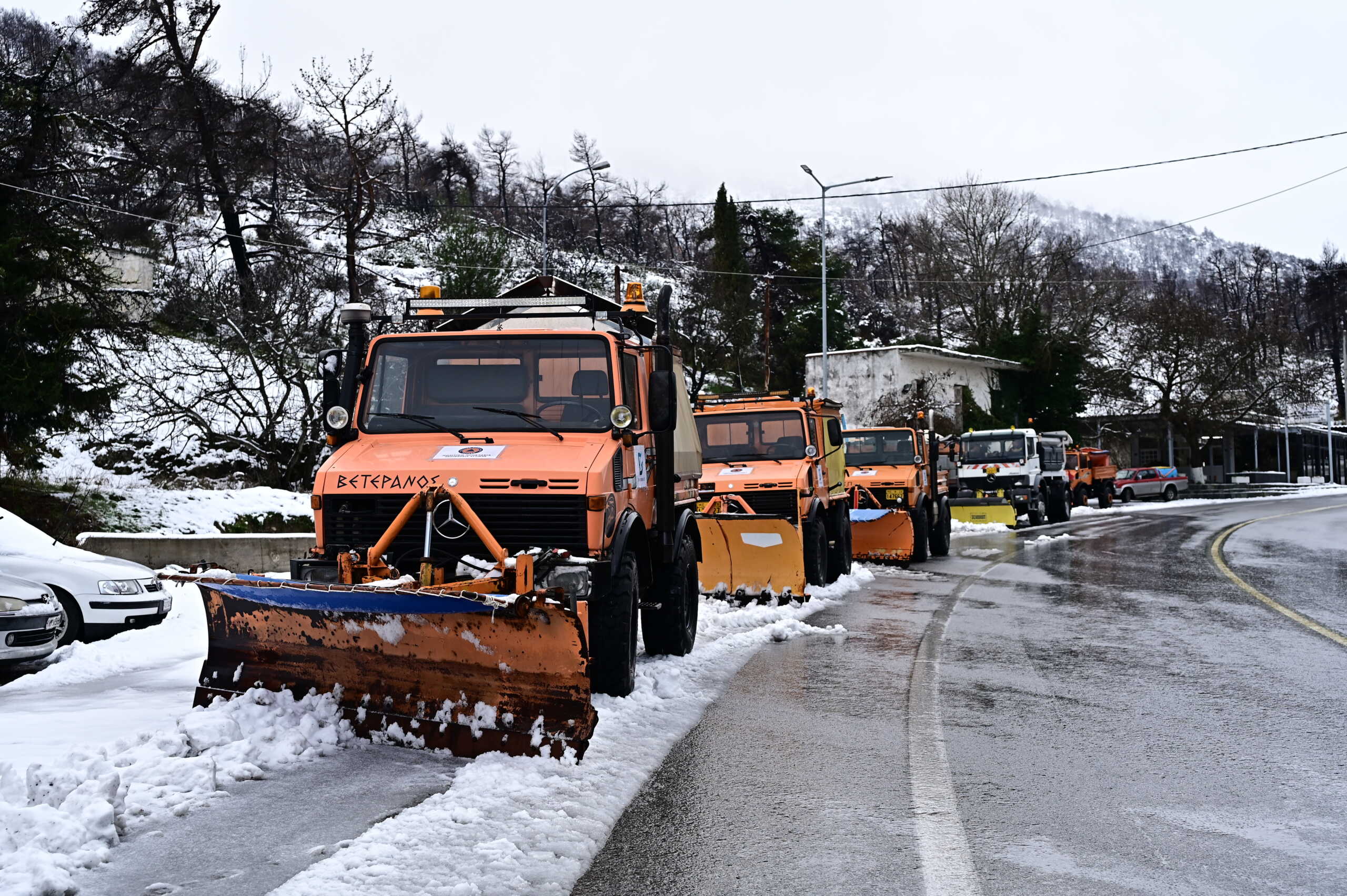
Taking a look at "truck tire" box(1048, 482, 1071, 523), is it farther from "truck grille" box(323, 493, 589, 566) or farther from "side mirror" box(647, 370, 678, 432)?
"truck grille" box(323, 493, 589, 566)

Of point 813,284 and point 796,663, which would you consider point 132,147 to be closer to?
point 796,663

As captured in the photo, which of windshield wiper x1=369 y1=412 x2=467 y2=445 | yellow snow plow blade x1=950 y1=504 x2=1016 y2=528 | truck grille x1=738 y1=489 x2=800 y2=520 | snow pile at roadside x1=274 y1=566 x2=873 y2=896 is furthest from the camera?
yellow snow plow blade x1=950 y1=504 x2=1016 y2=528

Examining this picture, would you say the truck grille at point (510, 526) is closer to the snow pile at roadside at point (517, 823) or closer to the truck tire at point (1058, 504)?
the snow pile at roadside at point (517, 823)

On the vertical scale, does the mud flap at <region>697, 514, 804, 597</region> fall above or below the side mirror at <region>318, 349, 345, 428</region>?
below

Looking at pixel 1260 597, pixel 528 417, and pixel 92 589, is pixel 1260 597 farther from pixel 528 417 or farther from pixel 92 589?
pixel 92 589

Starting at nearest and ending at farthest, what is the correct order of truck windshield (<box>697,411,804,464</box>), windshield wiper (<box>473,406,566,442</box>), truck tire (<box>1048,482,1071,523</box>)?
windshield wiper (<box>473,406,566,442</box>), truck windshield (<box>697,411,804,464</box>), truck tire (<box>1048,482,1071,523</box>)

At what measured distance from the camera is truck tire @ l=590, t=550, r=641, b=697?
684 centimetres

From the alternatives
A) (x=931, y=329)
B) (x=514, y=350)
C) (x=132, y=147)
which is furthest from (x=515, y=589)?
(x=931, y=329)

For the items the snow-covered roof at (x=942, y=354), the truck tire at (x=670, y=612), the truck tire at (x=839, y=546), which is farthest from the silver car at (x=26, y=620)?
the snow-covered roof at (x=942, y=354)

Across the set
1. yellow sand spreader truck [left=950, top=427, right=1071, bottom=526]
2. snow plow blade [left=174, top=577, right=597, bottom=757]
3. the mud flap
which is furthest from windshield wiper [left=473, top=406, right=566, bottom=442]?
yellow sand spreader truck [left=950, top=427, right=1071, bottom=526]

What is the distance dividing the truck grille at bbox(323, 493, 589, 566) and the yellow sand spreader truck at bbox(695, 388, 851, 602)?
543 cm

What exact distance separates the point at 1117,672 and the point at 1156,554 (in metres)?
12.9

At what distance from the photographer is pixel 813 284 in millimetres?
62312

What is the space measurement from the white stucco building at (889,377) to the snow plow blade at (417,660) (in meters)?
44.4
